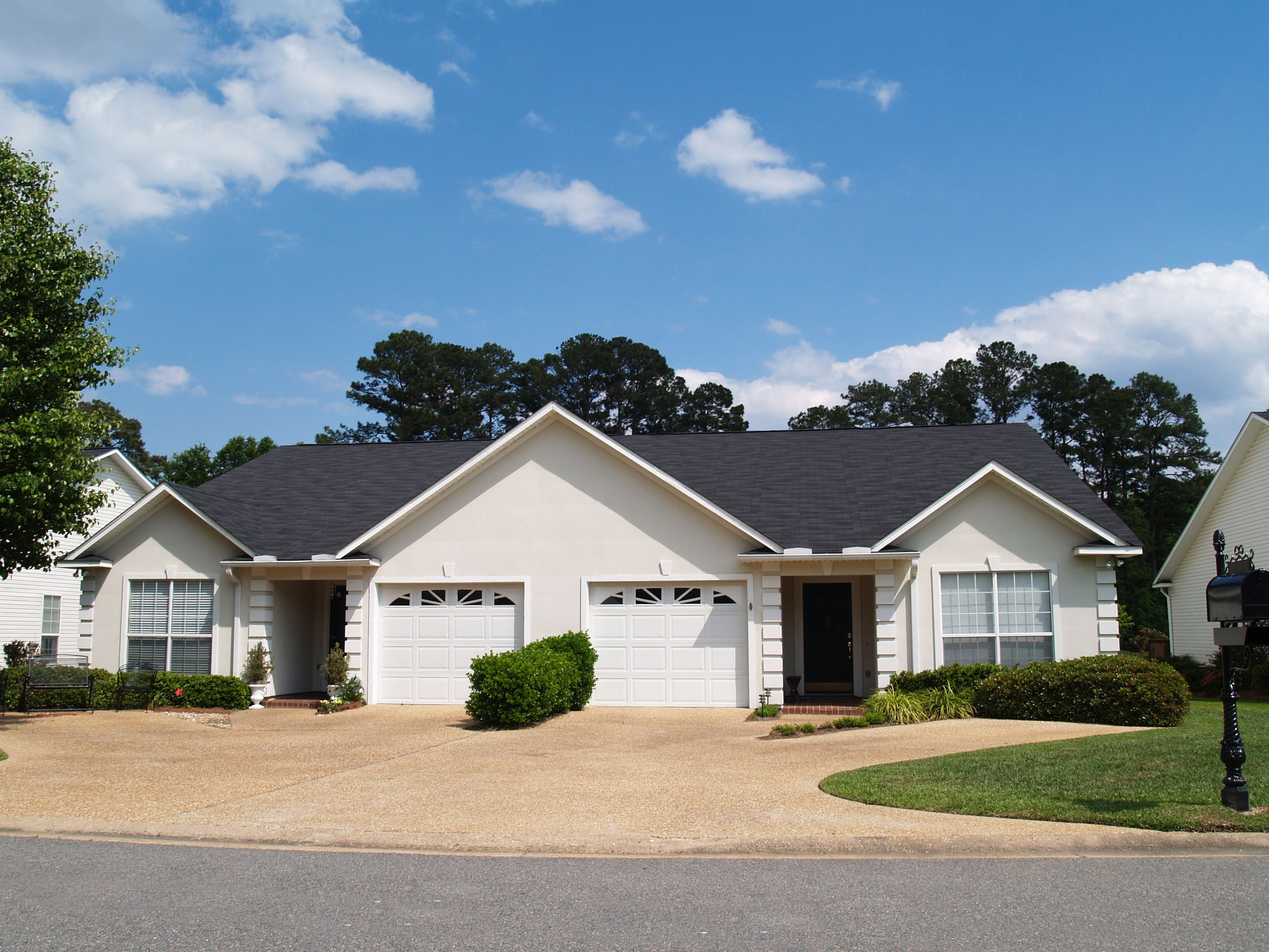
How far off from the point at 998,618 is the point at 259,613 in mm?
14262

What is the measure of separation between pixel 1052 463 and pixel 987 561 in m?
4.74

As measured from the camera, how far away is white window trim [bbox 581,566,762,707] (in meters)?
18.6

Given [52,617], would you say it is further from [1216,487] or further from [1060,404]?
[1060,404]

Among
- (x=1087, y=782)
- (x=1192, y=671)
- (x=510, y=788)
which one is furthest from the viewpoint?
(x=1192, y=671)

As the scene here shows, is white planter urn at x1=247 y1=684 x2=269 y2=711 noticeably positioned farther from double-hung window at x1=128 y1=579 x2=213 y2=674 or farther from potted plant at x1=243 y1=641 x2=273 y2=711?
double-hung window at x1=128 y1=579 x2=213 y2=674

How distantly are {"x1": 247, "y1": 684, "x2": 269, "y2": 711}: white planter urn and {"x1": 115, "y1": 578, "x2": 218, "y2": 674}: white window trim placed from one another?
1.22 metres

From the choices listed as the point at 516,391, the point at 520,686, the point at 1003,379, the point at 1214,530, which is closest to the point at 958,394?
the point at 1003,379

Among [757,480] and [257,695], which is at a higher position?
[757,480]

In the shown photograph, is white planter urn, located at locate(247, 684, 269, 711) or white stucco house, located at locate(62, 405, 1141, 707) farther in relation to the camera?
white planter urn, located at locate(247, 684, 269, 711)

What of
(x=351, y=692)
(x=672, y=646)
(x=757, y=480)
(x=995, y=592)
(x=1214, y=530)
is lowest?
(x=351, y=692)

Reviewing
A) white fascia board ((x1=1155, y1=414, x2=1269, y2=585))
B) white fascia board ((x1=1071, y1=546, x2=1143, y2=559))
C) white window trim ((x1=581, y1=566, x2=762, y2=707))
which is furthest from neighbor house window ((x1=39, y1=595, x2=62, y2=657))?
white fascia board ((x1=1155, y1=414, x2=1269, y2=585))

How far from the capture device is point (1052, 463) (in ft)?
73.1

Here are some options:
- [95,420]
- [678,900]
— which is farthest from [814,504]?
[678,900]

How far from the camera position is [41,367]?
1591cm
